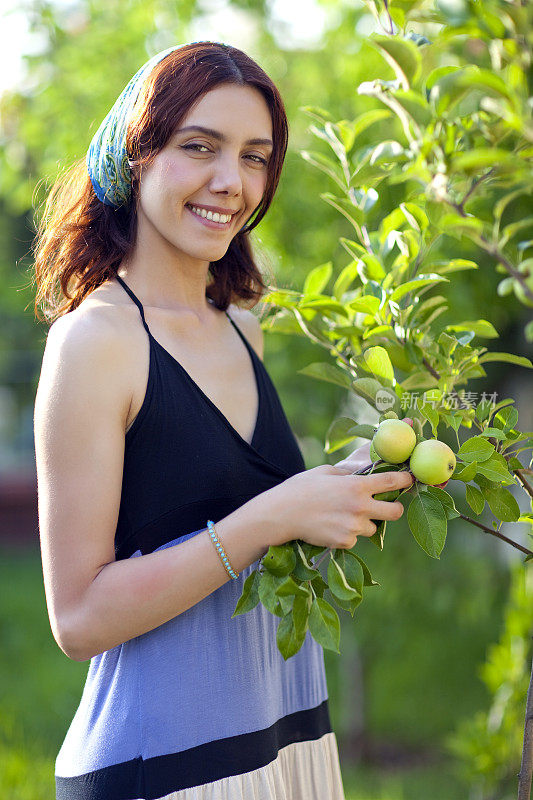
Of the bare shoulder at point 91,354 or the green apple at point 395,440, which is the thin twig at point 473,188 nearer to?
the green apple at point 395,440

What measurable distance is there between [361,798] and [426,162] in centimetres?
343

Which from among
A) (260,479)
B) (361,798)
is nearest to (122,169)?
(260,479)

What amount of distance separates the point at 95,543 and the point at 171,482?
178 millimetres

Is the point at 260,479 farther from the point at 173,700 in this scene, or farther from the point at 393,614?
the point at 393,614

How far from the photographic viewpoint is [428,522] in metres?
1.15

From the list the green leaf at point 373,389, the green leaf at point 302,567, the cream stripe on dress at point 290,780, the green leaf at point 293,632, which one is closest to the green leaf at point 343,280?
the green leaf at point 373,389

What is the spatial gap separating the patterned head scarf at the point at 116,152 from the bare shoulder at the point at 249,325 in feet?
1.27

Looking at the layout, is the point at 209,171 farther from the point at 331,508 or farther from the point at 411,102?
the point at 331,508

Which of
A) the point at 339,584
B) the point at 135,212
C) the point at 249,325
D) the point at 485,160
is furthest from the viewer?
the point at 249,325

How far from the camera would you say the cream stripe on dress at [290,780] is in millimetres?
1312

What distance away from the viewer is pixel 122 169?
4.87 feet

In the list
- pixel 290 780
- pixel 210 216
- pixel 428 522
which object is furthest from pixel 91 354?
pixel 290 780

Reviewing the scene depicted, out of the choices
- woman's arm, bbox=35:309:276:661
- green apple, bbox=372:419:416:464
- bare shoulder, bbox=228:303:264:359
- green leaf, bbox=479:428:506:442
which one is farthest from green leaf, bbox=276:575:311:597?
bare shoulder, bbox=228:303:264:359

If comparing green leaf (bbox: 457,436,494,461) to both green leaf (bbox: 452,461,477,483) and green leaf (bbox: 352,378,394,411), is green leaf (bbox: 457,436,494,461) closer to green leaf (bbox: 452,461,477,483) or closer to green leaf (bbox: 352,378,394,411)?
green leaf (bbox: 452,461,477,483)
